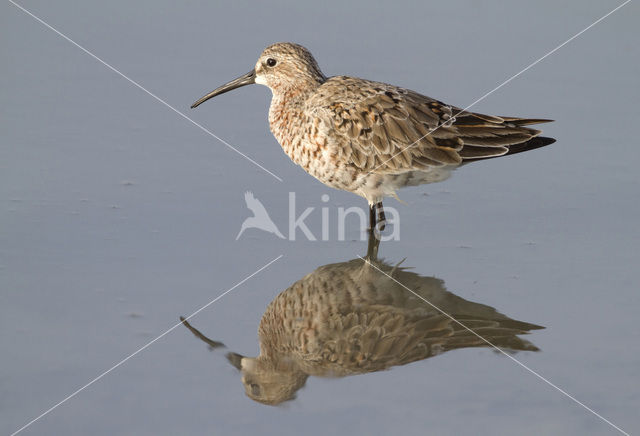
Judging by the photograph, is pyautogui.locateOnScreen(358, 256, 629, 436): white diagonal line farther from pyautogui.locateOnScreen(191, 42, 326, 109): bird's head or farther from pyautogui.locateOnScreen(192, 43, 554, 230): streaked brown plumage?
pyautogui.locateOnScreen(191, 42, 326, 109): bird's head

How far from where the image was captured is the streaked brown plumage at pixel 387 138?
898cm

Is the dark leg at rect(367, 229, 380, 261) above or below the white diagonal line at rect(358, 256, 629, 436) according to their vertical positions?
above

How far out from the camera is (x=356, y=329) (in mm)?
7047

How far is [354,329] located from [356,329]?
2cm

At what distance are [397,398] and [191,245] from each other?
280 cm

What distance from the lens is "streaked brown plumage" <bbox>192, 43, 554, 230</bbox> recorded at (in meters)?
8.98

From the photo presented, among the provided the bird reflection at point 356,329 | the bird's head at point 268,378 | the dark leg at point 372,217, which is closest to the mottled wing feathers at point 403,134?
the dark leg at point 372,217

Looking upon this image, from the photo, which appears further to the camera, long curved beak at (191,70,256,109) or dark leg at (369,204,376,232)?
long curved beak at (191,70,256,109)

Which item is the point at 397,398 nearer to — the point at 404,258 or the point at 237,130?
the point at 404,258

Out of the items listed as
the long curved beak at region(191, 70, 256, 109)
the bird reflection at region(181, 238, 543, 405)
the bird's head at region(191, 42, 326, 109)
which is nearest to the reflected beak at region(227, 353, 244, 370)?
the bird reflection at region(181, 238, 543, 405)

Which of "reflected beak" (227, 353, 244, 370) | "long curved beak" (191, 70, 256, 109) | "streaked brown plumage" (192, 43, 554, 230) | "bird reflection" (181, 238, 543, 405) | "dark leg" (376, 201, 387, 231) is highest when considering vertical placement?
"long curved beak" (191, 70, 256, 109)

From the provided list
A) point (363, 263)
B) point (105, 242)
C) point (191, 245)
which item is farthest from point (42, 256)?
point (363, 263)

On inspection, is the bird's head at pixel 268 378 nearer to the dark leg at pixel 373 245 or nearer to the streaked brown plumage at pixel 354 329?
the streaked brown plumage at pixel 354 329

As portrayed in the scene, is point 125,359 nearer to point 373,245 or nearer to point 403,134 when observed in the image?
point 373,245
